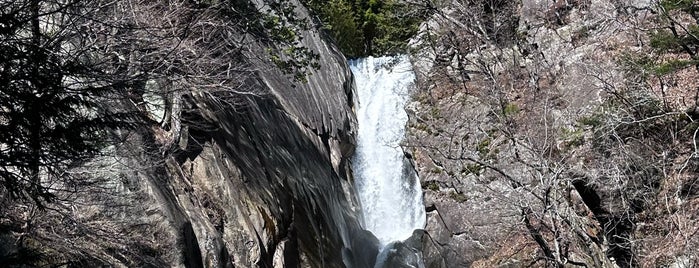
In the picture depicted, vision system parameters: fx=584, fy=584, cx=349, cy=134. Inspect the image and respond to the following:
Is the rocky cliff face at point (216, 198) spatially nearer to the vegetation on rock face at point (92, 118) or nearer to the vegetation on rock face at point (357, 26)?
the vegetation on rock face at point (92, 118)

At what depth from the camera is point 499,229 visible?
14.0 m

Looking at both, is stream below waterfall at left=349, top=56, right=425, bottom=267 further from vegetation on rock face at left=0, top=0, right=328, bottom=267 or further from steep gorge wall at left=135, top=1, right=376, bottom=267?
vegetation on rock face at left=0, top=0, right=328, bottom=267

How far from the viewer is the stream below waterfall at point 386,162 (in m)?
17.1

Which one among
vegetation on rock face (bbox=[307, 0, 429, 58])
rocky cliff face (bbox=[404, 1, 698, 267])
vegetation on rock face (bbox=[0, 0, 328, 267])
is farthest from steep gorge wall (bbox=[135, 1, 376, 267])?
vegetation on rock face (bbox=[307, 0, 429, 58])

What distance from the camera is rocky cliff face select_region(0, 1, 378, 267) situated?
5.87 meters

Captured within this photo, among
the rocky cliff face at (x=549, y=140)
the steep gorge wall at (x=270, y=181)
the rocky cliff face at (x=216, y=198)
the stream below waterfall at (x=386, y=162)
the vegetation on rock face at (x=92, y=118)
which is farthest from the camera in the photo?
the stream below waterfall at (x=386, y=162)

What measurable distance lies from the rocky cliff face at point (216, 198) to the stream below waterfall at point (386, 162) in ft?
8.37

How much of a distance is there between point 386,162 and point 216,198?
37.8 ft

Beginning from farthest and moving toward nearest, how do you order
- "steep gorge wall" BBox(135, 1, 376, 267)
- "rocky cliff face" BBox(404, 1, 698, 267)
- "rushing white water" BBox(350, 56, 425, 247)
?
"rushing white water" BBox(350, 56, 425, 247) → "rocky cliff face" BBox(404, 1, 698, 267) → "steep gorge wall" BBox(135, 1, 376, 267)

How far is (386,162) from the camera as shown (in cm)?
1917

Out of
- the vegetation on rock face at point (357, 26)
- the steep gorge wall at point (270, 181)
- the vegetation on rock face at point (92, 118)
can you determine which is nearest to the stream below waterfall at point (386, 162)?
the steep gorge wall at point (270, 181)

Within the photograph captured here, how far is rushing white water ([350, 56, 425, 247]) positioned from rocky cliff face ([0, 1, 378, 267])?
273cm

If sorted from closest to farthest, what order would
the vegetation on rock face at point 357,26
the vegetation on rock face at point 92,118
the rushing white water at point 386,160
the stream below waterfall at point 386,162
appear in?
the vegetation on rock face at point 92,118 < the stream below waterfall at point 386,162 < the rushing white water at point 386,160 < the vegetation on rock face at point 357,26

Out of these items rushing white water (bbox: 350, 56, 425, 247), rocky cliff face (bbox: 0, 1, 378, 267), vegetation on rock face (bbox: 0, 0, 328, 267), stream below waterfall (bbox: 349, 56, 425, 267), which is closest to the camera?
vegetation on rock face (bbox: 0, 0, 328, 267)
